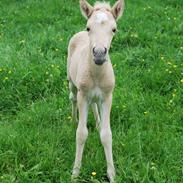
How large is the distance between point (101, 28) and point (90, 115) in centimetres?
194

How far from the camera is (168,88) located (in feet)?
20.9

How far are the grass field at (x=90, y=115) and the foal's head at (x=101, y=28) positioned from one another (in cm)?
130

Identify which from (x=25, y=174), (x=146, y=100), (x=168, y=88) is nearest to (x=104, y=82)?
(x=25, y=174)

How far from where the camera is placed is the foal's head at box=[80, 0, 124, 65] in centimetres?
398

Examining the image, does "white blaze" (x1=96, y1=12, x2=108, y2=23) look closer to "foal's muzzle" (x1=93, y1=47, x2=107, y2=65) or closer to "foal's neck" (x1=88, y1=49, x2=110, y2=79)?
"foal's muzzle" (x1=93, y1=47, x2=107, y2=65)

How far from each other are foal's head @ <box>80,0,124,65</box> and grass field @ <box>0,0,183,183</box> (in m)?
1.30

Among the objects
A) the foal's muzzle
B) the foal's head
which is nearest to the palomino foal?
the foal's head

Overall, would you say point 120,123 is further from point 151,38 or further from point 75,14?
point 75,14

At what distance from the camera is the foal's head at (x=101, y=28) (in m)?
3.98

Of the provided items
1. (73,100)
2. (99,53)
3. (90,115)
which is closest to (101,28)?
(99,53)

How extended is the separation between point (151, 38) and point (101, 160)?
4.18 metres

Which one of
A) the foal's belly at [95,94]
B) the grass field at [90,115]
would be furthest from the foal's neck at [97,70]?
the grass field at [90,115]

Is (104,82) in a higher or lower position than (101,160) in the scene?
higher

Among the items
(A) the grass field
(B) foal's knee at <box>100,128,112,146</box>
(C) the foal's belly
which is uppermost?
(C) the foal's belly
